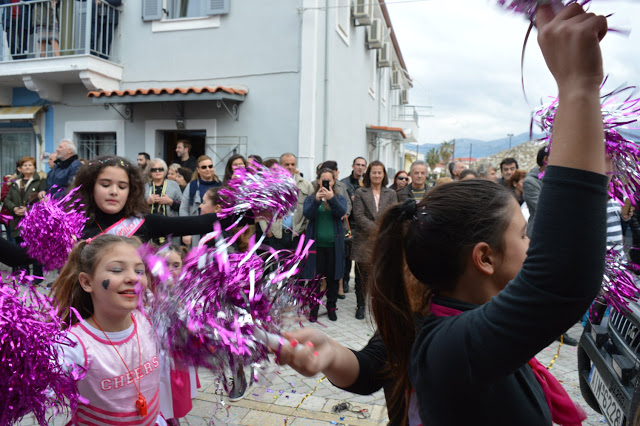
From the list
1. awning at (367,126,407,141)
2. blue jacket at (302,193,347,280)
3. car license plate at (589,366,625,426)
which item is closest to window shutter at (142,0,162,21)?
blue jacket at (302,193,347,280)

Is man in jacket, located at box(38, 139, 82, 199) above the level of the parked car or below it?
above

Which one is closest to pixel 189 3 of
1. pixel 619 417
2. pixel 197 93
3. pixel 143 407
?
pixel 197 93

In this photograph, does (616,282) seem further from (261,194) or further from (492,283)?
(261,194)

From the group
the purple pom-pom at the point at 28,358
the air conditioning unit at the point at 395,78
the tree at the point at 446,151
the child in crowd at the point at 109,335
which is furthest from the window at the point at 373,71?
the tree at the point at 446,151

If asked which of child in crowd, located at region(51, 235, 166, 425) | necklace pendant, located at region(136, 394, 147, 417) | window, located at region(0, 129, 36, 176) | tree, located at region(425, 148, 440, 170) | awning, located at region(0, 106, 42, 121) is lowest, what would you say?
necklace pendant, located at region(136, 394, 147, 417)

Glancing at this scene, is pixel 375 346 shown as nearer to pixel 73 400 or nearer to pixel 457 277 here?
pixel 457 277

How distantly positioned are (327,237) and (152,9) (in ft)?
22.4

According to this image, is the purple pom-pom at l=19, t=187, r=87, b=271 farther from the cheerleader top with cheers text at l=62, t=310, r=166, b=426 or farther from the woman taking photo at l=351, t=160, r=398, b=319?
the woman taking photo at l=351, t=160, r=398, b=319

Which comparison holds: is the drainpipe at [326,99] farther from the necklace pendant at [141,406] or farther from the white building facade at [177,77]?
the necklace pendant at [141,406]

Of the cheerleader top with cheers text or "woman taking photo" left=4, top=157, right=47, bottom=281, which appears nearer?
the cheerleader top with cheers text

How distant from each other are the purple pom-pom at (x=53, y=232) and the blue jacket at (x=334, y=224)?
Result: 3.09 meters

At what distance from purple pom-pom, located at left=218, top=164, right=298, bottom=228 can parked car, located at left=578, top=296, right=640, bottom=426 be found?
160 cm

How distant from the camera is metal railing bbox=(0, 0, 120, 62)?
9867mm

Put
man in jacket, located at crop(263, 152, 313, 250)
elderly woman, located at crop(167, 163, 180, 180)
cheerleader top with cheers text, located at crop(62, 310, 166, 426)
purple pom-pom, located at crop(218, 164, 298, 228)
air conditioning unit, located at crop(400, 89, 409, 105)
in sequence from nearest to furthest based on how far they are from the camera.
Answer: cheerleader top with cheers text, located at crop(62, 310, 166, 426), purple pom-pom, located at crop(218, 164, 298, 228), man in jacket, located at crop(263, 152, 313, 250), elderly woman, located at crop(167, 163, 180, 180), air conditioning unit, located at crop(400, 89, 409, 105)
